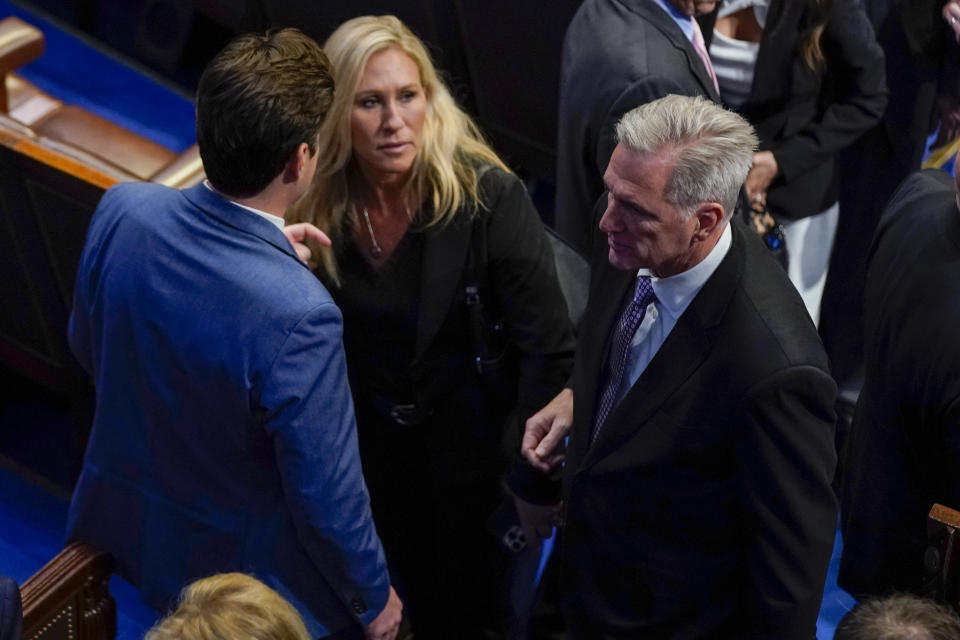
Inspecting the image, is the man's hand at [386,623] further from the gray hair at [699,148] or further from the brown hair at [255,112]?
the gray hair at [699,148]

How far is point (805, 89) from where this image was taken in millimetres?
3518

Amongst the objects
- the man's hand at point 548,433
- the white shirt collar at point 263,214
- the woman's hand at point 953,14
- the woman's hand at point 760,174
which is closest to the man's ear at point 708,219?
the man's hand at point 548,433

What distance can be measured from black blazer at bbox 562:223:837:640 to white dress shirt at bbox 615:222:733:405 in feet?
0.08

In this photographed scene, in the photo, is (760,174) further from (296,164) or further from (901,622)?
(901,622)

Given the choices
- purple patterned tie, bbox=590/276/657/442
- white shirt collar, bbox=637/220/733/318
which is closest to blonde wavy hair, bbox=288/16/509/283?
purple patterned tie, bbox=590/276/657/442

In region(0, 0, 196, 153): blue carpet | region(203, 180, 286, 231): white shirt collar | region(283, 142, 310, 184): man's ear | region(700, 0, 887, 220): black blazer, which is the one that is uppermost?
region(283, 142, 310, 184): man's ear

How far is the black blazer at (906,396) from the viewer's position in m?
2.37

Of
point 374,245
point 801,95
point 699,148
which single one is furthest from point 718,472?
point 801,95

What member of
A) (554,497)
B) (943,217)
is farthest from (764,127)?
(554,497)

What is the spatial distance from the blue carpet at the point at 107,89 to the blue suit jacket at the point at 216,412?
9.85 ft

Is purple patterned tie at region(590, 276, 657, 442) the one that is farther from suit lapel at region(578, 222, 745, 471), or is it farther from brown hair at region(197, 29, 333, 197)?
brown hair at region(197, 29, 333, 197)

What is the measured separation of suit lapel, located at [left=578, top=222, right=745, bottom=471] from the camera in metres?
2.16

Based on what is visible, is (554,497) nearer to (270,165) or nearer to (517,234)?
(517,234)

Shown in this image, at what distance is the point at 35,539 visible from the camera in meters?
3.64
